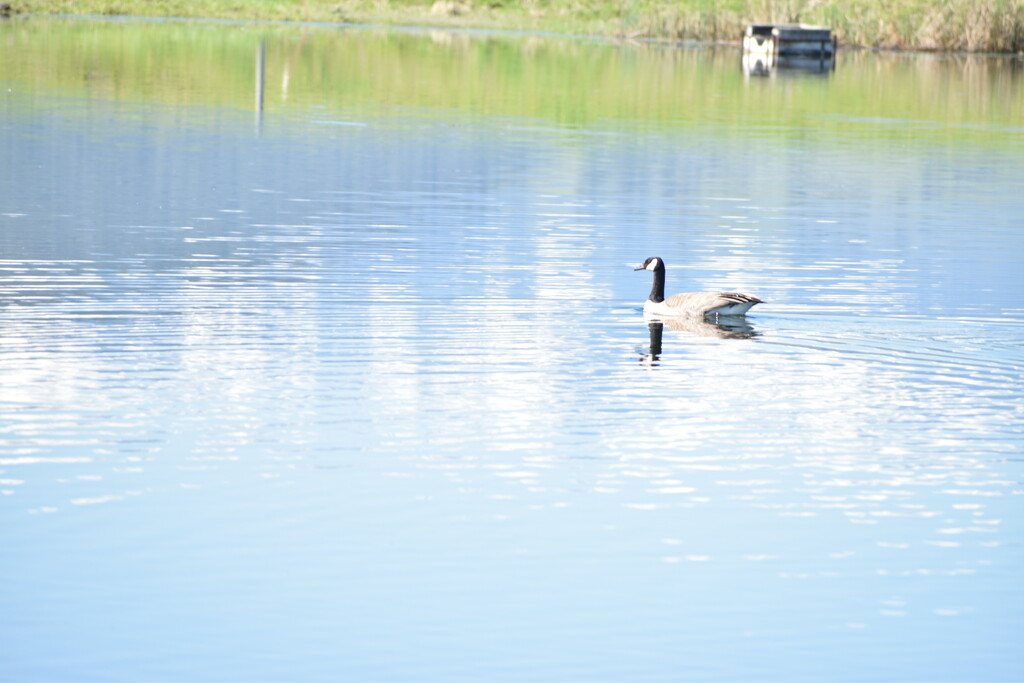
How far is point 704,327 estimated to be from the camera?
16906mm

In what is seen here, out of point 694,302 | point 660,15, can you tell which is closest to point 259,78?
A: point 694,302

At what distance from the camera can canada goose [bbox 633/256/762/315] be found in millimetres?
16562

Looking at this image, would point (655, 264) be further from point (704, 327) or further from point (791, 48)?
point (791, 48)

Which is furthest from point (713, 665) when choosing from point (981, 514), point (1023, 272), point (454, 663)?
point (1023, 272)

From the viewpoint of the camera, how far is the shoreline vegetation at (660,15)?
220ft

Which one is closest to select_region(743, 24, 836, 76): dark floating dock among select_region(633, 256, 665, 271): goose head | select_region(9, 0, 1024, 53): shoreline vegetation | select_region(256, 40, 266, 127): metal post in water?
select_region(9, 0, 1024, 53): shoreline vegetation

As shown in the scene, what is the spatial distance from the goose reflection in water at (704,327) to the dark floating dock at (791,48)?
4628 centimetres

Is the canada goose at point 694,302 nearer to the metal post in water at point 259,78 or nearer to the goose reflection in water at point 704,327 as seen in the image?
the goose reflection in water at point 704,327

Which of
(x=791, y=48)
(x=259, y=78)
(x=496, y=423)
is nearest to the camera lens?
(x=496, y=423)

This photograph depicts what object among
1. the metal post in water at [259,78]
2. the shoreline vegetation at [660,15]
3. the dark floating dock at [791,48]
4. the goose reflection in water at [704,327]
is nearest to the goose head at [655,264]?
the goose reflection in water at [704,327]

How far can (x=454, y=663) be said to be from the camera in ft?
28.0

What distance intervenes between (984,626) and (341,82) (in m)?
39.7

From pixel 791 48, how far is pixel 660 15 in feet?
39.1

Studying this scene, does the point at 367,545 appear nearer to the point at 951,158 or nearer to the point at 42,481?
the point at 42,481
